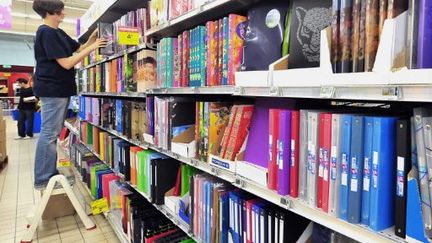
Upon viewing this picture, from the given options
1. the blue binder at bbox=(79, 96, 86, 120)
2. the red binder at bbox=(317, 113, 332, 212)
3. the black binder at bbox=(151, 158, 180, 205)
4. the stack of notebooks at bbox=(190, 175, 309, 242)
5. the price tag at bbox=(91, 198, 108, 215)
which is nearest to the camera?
the red binder at bbox=(317, 113, 332, 212)

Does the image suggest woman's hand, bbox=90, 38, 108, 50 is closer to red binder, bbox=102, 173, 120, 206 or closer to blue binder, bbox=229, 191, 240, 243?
red binder, bbox=102, 173, 120, 206

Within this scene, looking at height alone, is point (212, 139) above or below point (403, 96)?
below

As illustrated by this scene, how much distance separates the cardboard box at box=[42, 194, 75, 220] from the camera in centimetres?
311

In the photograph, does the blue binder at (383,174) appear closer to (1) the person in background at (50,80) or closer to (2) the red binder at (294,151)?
(2) the red binder at (294,151)

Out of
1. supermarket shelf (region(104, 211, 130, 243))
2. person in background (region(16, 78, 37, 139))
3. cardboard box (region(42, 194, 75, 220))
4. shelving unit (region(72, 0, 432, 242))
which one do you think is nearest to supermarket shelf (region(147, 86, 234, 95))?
shelving unit (region(72, 0, 432, 242))

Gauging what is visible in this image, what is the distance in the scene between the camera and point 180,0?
174cm

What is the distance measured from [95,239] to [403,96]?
2.73m

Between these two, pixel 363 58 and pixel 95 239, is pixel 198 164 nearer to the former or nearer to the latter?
pixel 363 58

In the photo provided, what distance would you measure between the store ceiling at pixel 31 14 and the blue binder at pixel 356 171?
962 centimetres

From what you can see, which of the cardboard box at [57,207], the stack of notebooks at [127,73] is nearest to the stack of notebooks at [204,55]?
the stack of notebooks at [127,73]

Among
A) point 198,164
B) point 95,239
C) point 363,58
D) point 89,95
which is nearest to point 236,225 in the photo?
point 198,164

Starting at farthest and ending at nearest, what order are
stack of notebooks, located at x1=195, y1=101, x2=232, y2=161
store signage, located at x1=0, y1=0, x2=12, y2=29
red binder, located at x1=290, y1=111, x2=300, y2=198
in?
store signage, located at x1=0, y1=0, x2=12, y2=29 < stack of notebooks, located at x1=195, y1=101, x2=232, y2=161 < red binder, located at x1=290, y1=111, x2=300, y2=198

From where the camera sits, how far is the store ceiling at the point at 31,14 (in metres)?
9.15

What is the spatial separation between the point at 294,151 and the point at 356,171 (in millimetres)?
224
